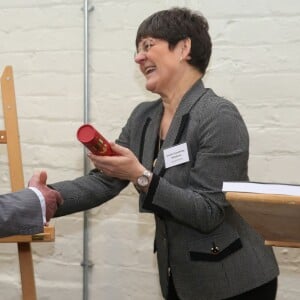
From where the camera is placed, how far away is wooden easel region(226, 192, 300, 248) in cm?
75

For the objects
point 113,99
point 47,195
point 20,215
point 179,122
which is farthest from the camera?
point 113,99

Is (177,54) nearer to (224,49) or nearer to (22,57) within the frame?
(224,49)

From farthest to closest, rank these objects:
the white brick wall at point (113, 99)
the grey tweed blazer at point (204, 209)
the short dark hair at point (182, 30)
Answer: the white brick wall at point (113, 99) < the short dark hair at point (182, 30) < the grey tweed blazer at point (204, 209)

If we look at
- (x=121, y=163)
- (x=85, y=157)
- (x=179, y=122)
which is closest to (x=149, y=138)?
(x=179, y=122)

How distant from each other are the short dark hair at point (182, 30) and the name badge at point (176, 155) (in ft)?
0.87

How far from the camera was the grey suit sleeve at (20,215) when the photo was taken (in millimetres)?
1080

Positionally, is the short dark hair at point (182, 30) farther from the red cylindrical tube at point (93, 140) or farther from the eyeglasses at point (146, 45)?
the red cylindrical tube at point (93, 140)

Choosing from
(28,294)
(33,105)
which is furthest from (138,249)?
(33,105)

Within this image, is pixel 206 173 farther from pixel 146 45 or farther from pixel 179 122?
→ pixel 146 45

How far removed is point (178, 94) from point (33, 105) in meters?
0.88

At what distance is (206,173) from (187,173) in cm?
7

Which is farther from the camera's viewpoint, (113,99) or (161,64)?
(113,99)

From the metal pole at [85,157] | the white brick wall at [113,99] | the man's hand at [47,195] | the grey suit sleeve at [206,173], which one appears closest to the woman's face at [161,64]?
the grey suit sleeve at [206,173]

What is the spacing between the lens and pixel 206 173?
1.21 meters
